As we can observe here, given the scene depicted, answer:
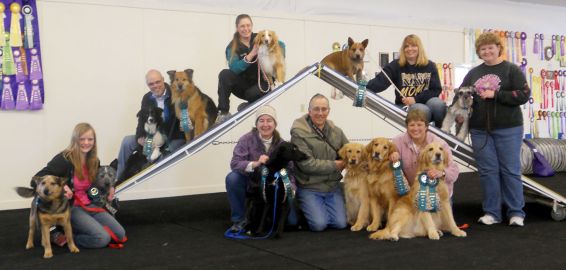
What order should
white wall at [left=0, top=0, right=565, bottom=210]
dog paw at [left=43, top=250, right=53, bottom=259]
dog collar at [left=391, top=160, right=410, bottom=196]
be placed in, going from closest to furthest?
dog paw at [left=43, top=250, right=53, bottom=259] → dog collar at [left=391, top=160, right=410, bottom=196] → white wall at [left=0, top=0, right=565, bottom=210]

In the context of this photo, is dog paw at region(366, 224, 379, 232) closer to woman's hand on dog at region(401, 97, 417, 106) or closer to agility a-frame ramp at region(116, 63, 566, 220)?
agility a-frame ramp at region(116, 63, 566, 220)

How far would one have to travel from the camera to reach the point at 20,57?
5.79 metres

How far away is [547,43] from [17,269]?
377 inches

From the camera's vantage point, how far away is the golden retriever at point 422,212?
3582mm

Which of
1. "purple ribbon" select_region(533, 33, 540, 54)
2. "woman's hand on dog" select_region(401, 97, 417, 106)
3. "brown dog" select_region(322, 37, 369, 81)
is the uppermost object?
"purple ribbon" select_region(533, 33, 540, 54)

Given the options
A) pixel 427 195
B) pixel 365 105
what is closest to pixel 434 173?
pixel 427 195

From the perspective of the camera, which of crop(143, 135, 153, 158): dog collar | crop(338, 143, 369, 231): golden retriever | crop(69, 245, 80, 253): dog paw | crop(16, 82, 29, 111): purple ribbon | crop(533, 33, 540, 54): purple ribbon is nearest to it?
crop(69, 245, 80, 253): dog paw

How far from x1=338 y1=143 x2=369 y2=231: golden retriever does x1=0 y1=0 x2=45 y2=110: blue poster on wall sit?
3.85m

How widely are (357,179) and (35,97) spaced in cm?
401

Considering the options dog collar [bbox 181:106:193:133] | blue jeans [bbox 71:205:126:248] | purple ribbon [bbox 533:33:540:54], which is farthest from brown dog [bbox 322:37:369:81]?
purple ribbon [bbox 533:33:540:54]

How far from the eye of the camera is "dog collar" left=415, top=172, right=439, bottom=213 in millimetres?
3521

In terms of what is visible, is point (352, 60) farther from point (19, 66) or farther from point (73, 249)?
point (19, 66)

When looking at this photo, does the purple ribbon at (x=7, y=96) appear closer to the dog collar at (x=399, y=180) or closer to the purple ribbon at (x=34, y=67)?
the purple ribbon at (x=34, y=67)

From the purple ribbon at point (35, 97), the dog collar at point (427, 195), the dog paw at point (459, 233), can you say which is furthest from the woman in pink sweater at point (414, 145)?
the purple ribbon at point (35, 97)
